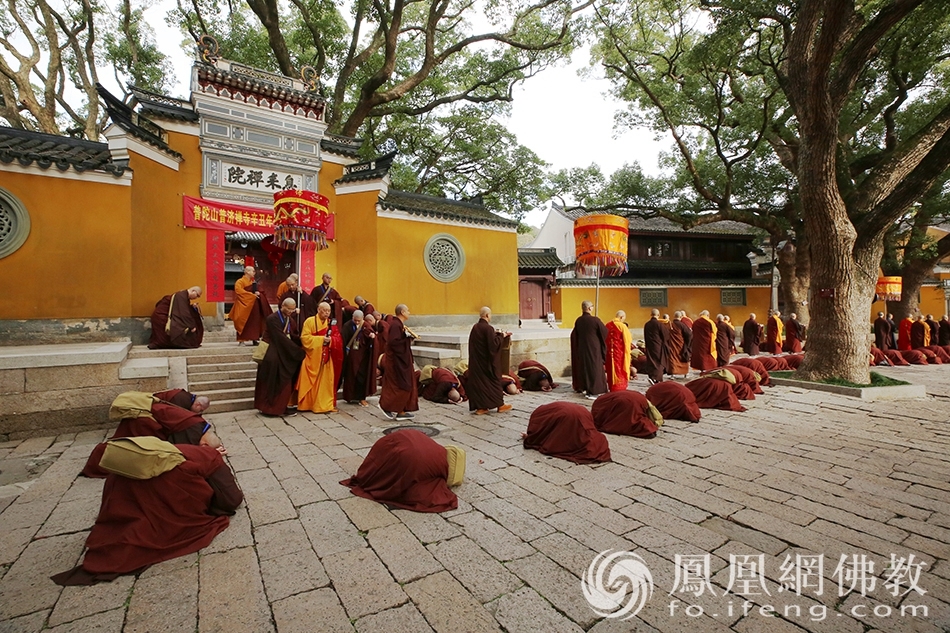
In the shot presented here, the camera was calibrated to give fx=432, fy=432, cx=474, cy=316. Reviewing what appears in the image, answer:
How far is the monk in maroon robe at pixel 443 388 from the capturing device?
7.10 metres

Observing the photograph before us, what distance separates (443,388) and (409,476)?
4012 millimetres

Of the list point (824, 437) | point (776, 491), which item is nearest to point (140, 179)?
point (776, 491)

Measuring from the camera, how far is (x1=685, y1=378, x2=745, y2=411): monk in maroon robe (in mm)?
6309

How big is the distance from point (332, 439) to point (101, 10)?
18.0 m

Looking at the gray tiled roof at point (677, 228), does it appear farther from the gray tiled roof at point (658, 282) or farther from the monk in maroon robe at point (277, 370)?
the monk in maroon robe at point (277, 370)

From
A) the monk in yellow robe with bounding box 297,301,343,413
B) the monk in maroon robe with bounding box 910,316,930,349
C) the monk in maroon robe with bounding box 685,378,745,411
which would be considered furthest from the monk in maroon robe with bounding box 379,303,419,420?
the monk in maroon robe with bounding box 910,316,930,349

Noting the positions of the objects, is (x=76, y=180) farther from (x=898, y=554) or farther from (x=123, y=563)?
(x=898, y=554)

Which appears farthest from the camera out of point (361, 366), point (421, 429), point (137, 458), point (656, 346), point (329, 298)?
point (656, 346)

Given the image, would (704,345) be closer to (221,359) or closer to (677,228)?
(221,359)

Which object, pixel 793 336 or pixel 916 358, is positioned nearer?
pixel 916 358

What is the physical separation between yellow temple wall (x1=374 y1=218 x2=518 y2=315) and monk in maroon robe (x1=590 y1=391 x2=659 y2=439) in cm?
702

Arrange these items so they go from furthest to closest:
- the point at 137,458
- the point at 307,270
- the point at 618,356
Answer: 1. the point at 307,270
2. the point at 618,356
3. the point at 137,458

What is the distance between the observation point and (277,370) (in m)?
6.00

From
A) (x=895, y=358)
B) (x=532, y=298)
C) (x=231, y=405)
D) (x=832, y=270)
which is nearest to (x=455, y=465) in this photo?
(x=231, y=405)
